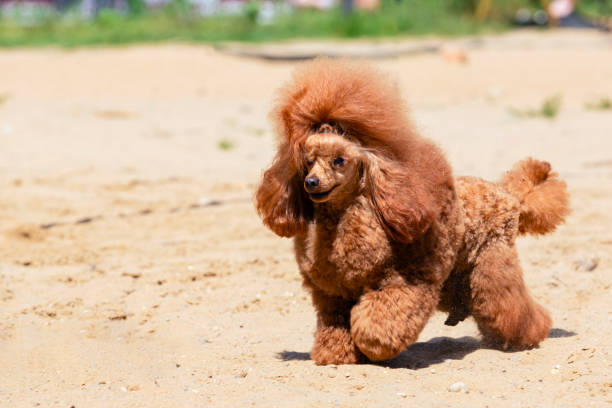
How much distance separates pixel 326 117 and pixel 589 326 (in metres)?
2.00

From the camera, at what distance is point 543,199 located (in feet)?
15.0

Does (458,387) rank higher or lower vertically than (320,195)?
lower

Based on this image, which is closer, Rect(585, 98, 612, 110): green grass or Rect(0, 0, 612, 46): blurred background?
Rect(585, 98, 612, 110): green grass

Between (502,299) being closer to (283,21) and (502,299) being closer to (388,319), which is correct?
(388,319)

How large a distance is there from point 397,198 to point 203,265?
2.62 meters

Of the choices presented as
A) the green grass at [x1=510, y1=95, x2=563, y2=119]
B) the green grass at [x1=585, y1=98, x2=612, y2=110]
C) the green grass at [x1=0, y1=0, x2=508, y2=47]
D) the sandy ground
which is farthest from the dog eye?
the green grass at [x1=0, y1=0, x2=508, y2=47]

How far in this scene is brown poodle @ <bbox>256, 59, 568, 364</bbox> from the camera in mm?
3838

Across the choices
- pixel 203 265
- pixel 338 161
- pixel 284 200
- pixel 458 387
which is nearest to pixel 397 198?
pixel 338 161

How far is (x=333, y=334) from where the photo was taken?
13.5ft

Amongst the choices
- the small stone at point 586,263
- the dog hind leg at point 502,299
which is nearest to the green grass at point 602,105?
the small stone at point 586,263

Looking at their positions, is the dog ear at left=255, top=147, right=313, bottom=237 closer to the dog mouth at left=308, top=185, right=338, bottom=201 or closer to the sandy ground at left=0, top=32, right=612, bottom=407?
the dog mouth at left=308, top=185, right=338, bottom=201

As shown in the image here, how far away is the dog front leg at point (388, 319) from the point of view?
3.91m

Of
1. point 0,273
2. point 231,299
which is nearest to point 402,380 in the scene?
point 231,299

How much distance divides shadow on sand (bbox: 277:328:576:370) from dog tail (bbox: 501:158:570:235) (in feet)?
2.03
